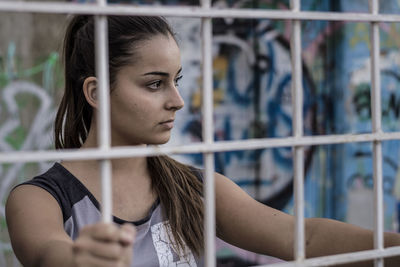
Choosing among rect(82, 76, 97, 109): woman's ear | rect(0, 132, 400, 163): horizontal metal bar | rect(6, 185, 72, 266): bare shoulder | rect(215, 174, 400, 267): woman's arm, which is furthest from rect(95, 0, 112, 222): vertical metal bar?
rect(215, 174, 400, 267): woman's arm

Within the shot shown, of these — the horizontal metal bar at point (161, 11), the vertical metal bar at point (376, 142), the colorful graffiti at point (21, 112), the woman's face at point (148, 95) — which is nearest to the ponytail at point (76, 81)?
the woman's face at point (148, 95)

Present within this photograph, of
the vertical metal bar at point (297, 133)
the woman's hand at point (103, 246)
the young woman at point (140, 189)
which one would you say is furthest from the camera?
the young woman at point (140, 189)

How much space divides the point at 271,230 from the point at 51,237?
2.39 ft

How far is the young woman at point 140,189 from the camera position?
1.58m

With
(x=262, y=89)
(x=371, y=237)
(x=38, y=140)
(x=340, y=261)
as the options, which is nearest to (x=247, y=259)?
(x=262, y=89)

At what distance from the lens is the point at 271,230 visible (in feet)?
5.87

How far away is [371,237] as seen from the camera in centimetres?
155

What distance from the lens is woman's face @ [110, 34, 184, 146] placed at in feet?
5.29

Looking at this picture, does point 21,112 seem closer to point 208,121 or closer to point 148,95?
point 148,95

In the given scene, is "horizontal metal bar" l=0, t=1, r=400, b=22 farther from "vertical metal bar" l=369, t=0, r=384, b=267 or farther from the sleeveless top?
the sleeveless top

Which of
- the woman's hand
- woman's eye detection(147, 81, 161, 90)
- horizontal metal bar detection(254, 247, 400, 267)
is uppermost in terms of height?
woman's eye detection(147, 81, 161, 90)

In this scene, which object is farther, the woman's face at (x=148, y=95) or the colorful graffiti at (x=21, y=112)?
the colorful graffiti at (x=21, y=112)

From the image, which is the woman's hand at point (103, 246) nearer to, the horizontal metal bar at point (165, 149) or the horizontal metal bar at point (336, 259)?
the horizontal metal bar at point (165, 149)

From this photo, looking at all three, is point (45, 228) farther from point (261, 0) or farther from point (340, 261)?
point (261, 0)
